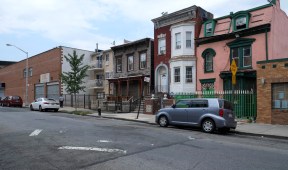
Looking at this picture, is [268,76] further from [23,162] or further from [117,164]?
[23,162]

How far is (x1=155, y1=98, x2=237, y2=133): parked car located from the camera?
12703mm

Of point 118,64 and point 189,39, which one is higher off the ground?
point 189,39

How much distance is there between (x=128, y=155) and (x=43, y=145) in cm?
303

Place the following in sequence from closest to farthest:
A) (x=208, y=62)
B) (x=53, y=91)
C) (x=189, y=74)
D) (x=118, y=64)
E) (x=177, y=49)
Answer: (x=208, y=62)
(x=189, y=74)
(x=177, y=49)
(x=118, y=64)
(x=53, y=91)

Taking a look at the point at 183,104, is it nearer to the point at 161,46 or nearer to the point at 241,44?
the point at 241,44

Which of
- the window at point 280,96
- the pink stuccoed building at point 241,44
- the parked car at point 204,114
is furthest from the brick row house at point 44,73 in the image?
the window at point 280,96

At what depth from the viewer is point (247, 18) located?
69.3 feet

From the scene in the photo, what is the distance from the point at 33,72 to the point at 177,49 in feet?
102

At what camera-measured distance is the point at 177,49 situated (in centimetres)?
2558

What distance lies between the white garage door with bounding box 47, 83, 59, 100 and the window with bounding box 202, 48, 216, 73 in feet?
79.1

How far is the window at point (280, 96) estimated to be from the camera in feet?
49.5

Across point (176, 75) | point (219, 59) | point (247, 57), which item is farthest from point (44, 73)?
point (247, 57)

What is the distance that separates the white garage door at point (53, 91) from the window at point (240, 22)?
27.3 metres

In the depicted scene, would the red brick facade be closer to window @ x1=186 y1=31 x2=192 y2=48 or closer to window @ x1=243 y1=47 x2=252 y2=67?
window @ x1=186 y1=31 x2=192 y2=48
